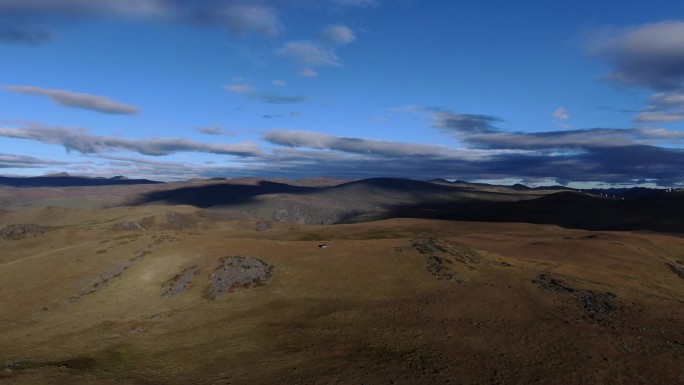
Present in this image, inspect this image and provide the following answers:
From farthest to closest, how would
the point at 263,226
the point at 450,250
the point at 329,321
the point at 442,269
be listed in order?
the point at 263,226
the point at 450,250
the point at 442,269
the point at 329,321

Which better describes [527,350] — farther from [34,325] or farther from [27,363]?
[34,325]

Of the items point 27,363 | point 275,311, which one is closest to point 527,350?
point 275,311

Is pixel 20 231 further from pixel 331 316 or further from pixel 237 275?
pixel 331 316

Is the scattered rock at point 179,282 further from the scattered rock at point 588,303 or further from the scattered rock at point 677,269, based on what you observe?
the scattered rock at point 677,269

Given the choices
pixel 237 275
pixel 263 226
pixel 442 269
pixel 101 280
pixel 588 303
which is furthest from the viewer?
pixel 263 226

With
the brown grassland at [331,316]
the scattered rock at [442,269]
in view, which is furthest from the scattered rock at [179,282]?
the scattered rock at [442,269]

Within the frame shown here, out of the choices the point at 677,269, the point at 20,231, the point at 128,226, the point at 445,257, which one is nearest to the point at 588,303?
the point at 445,257

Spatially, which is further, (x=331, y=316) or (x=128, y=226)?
(x=128, y=226)
